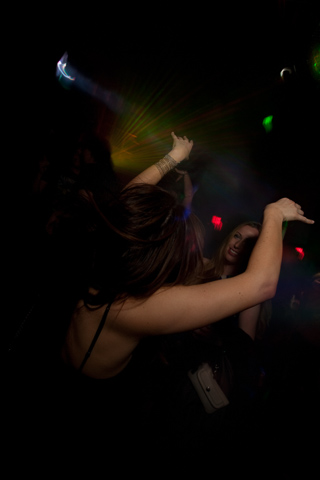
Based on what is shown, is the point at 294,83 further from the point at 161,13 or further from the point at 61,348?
the point at 61,348

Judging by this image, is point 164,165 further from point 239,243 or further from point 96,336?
point 239,243

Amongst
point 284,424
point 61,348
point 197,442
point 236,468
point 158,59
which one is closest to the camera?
point 61,348

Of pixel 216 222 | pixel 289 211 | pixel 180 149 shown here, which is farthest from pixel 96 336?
pixel 216 222

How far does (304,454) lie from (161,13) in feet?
17.5

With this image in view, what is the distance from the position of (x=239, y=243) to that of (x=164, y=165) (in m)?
1.60

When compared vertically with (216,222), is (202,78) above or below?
above

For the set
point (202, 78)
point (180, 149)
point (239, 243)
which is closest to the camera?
point (180, 149)

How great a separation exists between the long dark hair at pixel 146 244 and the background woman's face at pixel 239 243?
178 cm

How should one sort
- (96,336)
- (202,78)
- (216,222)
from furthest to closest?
(216,222)
(202,78)
(96,336)

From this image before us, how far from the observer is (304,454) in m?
2.05

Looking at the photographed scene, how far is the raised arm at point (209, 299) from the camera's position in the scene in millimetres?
820

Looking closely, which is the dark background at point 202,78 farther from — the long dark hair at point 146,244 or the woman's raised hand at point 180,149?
the long dark hair at point 146,244

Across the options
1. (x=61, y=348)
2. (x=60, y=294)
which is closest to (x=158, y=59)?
(x=60, y=294)

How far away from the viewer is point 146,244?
2.98 feet
